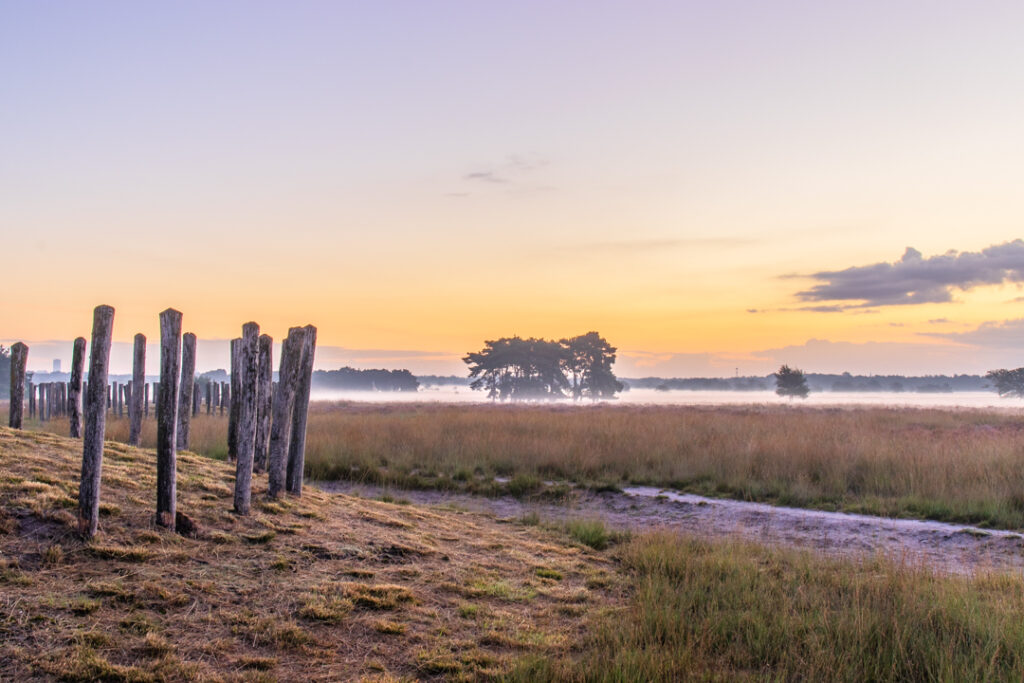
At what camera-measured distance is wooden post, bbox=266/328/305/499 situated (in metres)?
8.23

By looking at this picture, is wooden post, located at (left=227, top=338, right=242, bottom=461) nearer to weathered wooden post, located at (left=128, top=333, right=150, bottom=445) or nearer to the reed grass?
weathered wooden post, located at (left=128, top=333, right=150, bottom=445)

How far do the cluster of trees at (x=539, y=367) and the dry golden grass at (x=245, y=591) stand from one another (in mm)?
65896

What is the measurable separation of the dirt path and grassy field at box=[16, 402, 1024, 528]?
742 millimetres

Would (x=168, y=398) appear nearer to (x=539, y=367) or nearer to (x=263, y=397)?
(x=263, y=397)

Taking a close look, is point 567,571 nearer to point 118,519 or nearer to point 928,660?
point 928,660

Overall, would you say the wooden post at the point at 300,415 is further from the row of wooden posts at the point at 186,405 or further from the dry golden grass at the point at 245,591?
the dry golden grass at the point at 245,591

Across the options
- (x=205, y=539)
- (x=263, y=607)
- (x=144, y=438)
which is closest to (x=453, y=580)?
(x=263, y=607)

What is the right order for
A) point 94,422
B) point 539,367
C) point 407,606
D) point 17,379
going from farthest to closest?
1. point 539,367
2. point 17,379
3. point 94,422
4. point 407,606

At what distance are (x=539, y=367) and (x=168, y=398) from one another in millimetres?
69187

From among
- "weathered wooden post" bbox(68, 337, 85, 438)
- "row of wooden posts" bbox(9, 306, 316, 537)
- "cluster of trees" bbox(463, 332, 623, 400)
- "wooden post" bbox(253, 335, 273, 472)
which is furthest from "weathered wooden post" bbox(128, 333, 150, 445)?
"cluster of trees" bbox(463, 332, 623, 400)

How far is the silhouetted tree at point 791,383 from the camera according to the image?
81.7 m

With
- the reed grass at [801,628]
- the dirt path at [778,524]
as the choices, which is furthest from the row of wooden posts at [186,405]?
the reed grass at [801,628]

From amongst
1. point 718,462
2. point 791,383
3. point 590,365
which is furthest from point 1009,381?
point 718,462

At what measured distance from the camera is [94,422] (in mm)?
5918
